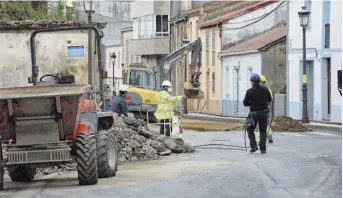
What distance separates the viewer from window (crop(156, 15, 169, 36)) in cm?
6856

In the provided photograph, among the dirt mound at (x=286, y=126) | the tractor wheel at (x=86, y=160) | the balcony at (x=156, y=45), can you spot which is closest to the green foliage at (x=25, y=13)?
the dirt mound at (x=286, y=126)

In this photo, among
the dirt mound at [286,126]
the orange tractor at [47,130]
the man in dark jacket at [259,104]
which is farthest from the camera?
the dirt mound at [286,126]

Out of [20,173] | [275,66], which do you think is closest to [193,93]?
[20,173]

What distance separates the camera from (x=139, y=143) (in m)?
21.2

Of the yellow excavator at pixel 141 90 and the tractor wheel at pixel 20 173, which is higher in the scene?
the yellow excavator at pixel 141 90

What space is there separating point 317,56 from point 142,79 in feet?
26.5

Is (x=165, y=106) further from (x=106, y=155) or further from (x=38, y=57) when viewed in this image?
(x=106, y=155)

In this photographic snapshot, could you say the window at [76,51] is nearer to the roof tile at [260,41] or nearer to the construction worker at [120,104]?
the construction worker at [120,104]

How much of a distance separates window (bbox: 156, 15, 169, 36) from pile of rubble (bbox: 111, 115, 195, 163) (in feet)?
149

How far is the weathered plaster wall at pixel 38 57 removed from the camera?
24.8 meters

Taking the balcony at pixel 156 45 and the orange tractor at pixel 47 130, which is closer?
the orange tractor at pixel 47 130

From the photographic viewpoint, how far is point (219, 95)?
5534cm

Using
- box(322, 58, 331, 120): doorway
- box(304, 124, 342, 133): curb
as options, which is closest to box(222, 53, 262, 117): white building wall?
box(322, 58, 331, 120): doorway

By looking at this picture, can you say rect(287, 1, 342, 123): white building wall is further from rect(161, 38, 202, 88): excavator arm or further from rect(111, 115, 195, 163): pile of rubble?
rect(111, 115, 195, 163): pile of rubble
